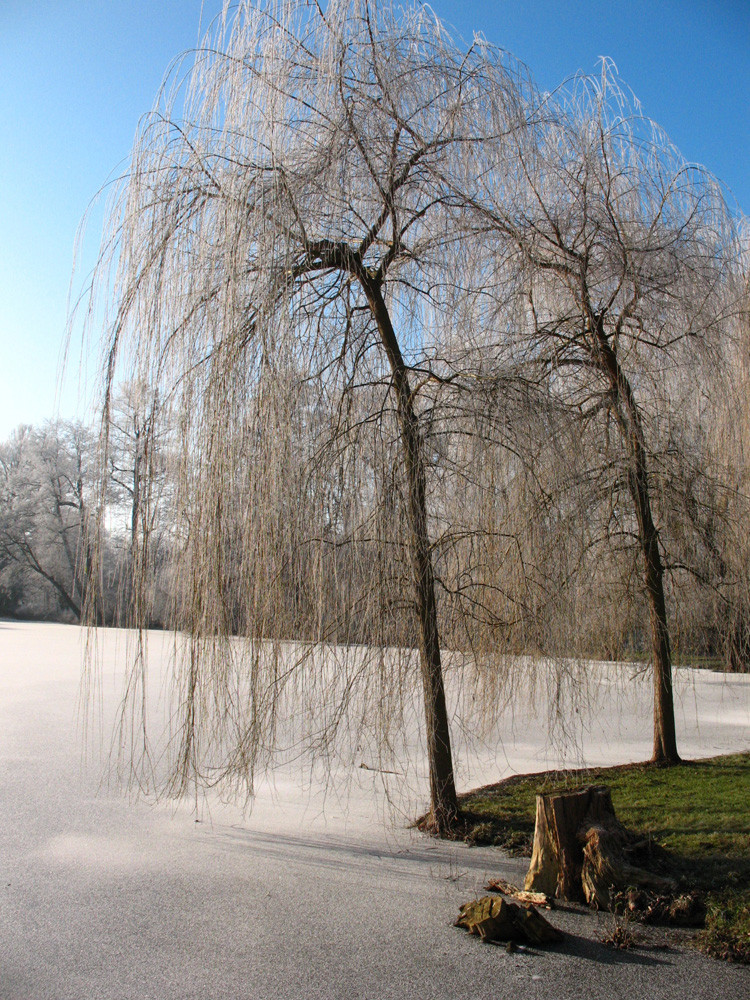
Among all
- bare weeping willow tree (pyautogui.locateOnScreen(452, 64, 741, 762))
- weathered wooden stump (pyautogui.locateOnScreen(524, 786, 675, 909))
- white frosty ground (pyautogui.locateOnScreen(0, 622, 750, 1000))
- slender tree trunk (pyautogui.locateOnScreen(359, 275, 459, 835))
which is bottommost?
white frosty ground (pyautogui.locateOnScreen(0, 622, 750, 1000))

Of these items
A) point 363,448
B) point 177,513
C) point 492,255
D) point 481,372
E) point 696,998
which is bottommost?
point 696,998

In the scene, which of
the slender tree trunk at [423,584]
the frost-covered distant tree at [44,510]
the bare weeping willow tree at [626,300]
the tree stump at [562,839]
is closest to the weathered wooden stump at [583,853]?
the tree stump at [562,839]

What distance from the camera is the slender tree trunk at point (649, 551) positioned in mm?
→ 4469

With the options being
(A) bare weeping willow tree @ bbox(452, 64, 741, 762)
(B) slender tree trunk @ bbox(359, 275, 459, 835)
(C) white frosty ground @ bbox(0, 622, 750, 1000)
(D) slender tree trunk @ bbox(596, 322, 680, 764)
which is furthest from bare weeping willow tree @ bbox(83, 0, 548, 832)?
(D) slender tree trunk @ bbox(596, 322, 680, 764)

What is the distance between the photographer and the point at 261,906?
2801 mm

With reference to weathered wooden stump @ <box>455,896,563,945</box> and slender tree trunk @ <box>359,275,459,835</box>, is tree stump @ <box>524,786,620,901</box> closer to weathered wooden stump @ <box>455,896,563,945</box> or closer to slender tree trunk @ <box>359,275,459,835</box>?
weathered wooden stump @ <box>455,896,563,945</box>

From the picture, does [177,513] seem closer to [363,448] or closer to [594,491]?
[363,448]

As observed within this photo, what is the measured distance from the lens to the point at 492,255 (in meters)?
4.18

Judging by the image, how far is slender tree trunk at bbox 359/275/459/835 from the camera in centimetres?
319

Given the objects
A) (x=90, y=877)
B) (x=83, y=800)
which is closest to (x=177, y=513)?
(x=90, y=877)

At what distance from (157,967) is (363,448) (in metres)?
1.89

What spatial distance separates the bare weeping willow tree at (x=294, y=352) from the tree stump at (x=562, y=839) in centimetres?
67

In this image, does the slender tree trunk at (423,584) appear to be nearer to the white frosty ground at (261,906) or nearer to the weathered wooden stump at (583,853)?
the white frosty ground at (261,906)

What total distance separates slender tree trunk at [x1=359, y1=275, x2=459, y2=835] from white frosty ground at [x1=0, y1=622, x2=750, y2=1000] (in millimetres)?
255
